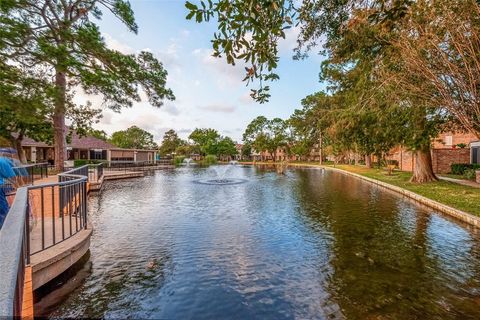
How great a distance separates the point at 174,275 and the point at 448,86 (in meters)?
10.3

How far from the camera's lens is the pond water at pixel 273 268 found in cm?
412

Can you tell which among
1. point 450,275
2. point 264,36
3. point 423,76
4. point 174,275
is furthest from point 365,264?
point 423,76

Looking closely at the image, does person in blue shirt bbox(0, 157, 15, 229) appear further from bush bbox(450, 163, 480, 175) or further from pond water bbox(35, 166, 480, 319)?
bush bbox(450, 163, 480, 175)

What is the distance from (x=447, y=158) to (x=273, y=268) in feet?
89.3

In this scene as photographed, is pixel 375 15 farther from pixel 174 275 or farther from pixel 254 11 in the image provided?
pixel 174 275

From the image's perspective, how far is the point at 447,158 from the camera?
83.6 ft

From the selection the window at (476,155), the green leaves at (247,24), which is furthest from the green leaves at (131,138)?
the green leaves at (247,24)

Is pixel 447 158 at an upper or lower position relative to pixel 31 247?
upper

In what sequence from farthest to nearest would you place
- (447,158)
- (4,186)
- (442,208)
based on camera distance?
(447,158), (442,208), (4,186)

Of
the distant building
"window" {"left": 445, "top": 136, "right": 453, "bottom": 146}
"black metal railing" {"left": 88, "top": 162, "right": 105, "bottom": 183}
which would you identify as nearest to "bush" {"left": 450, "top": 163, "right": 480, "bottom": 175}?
"window" {"left": 445, "top": 136, "right": 453, "bottom": 146}

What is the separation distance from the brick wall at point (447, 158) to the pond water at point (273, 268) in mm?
19099

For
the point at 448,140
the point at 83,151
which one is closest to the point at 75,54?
the point at 83,151

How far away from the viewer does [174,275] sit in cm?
521

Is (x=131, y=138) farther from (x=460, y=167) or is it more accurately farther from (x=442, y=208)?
(x=442, y=208)
